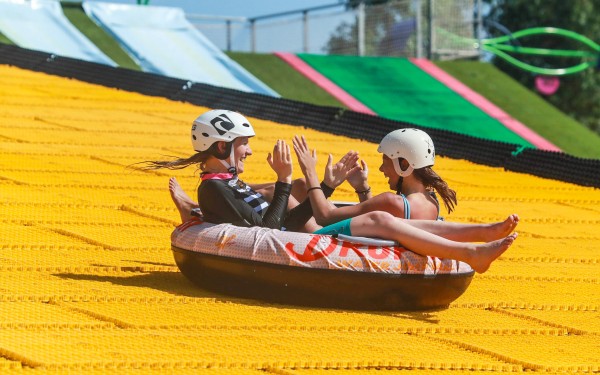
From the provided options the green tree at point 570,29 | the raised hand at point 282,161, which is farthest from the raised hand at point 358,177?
the green tree at point 570,29

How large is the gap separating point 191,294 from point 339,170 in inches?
42.8

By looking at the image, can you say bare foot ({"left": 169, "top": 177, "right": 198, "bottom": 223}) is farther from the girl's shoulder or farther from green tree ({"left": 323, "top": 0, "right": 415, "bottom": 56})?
green tree ({"left": 323, "top": 0, "right": 415, "bottom": 56})

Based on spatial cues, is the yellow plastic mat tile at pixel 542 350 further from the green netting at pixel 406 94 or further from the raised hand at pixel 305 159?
the green netting at pixel 406 94

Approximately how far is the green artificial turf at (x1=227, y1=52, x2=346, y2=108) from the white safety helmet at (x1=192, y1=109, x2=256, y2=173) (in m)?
11.0

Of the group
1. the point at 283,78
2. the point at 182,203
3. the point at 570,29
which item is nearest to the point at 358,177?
the point at 182,203

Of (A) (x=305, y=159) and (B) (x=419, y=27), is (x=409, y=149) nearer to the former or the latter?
(A) (x=305, y=159)

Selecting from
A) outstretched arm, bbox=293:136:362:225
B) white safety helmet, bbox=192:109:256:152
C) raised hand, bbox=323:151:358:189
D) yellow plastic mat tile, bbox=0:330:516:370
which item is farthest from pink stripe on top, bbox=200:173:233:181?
yellow plastic mat tile, bbox=0:330:516:370

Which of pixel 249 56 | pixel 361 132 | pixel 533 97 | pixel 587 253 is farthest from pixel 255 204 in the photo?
pixel 533 97

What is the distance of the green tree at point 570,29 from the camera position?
38656 millimetres

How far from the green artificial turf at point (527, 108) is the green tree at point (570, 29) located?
18.3m

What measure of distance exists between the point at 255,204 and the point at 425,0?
14.7 meters

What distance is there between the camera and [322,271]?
5742 millimetres

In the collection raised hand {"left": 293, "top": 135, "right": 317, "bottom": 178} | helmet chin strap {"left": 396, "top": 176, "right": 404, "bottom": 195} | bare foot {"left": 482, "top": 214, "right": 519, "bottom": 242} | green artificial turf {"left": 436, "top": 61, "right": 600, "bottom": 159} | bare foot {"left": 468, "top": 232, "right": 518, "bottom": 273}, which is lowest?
green artificial turf {"left": 436, "top": 61, "right": 600, "bottom": 159}

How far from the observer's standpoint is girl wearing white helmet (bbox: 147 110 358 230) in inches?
241
